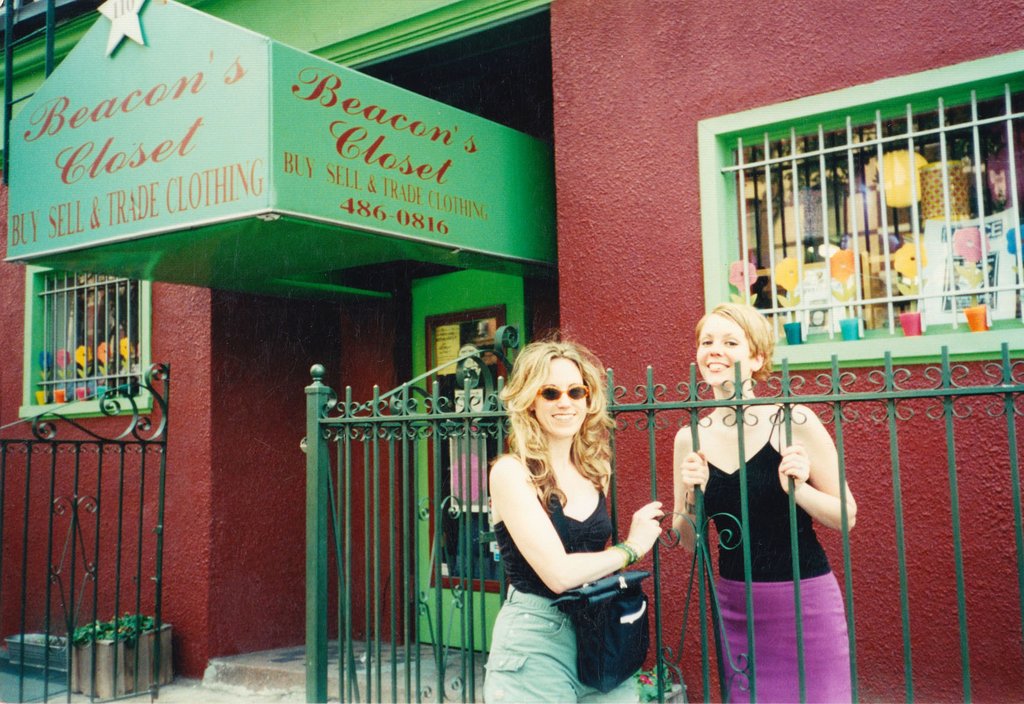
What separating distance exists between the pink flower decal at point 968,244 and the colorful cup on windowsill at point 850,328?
0.57 m

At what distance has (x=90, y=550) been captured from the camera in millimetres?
7590

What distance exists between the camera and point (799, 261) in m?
4.84

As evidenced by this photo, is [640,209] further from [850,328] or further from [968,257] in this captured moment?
[968,257]

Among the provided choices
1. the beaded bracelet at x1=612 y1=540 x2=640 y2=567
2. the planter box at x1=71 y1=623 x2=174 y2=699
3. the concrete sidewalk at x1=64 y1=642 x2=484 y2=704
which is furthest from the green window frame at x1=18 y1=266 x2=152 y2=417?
the beaded bracelet at x1=612 y1=540 x2=640 y2=567

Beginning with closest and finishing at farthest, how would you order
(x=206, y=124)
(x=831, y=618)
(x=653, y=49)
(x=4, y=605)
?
(x=831, y=618) → (x=206, y=124) → (x=653, y=49) → (x=4, y=605)

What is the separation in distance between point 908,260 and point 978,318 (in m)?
0.49

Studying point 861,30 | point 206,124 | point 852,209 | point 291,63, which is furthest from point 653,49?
point 206,124

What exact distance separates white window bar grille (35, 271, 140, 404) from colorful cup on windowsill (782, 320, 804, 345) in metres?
5.32

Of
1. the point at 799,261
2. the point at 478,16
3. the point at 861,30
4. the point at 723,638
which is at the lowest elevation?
the point at 723,638

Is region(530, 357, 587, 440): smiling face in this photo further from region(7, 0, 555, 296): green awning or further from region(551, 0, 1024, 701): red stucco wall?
region(551, 0, 1024, 701): red stucco wall

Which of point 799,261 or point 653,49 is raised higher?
point 653,49

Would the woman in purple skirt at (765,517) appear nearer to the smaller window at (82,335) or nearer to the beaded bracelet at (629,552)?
the beaded bracelet at (629,552)

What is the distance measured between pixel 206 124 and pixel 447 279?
2901 mm

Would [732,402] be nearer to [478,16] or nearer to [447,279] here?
[478,16]
